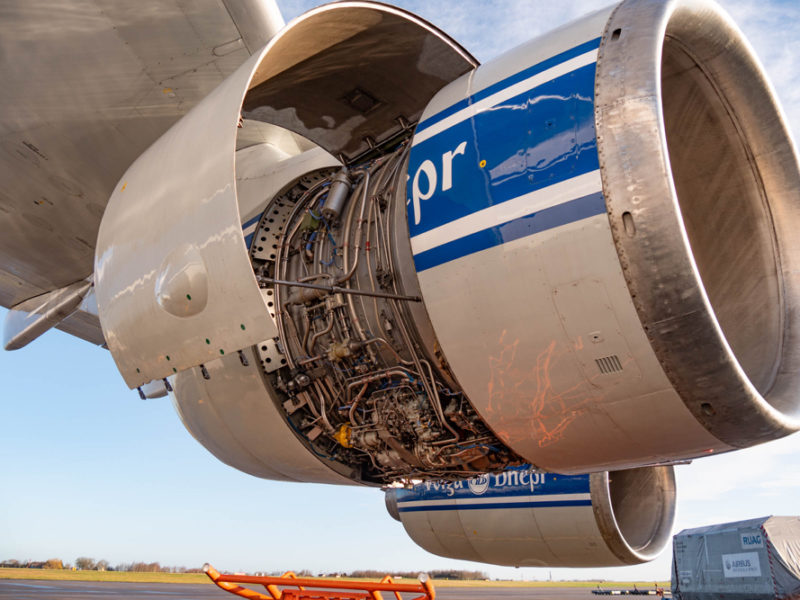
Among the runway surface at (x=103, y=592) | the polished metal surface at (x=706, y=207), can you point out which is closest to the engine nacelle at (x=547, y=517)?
the polished metal surface at (x=706, y=207)

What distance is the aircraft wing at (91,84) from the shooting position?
3.90 metres

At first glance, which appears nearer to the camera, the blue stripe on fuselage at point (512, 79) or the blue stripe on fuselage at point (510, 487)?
the blue stripe on fuselage at point (512, 79)

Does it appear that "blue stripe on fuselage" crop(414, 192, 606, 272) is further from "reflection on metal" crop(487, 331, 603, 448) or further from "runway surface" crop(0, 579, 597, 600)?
"runway surface" crop(0, 579, 597, 600)

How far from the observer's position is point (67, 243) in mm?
5777

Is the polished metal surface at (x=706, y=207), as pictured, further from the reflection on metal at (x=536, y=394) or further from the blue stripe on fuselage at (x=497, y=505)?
the blue stripe on fuselage at (x=497, y=505)

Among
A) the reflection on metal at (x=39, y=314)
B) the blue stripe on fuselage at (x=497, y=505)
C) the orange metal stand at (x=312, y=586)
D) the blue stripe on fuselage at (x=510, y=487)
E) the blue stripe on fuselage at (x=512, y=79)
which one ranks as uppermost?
the reflection on metal at (x=39, y=314)

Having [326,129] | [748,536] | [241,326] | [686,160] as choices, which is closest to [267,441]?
[241,326]

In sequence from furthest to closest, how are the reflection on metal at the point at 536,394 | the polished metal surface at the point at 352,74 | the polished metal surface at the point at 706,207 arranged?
the polished metal surface at the point at 352,74, the reflection on metal at the point at 536,394, the polished metal surface at the point at 706,207

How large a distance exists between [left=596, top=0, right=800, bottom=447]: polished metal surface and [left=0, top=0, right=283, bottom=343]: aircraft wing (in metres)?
2.47

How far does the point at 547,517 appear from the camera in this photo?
650cm

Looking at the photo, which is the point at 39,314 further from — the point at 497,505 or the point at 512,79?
the point at 512,79

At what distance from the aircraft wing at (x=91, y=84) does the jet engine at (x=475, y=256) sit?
0.44m

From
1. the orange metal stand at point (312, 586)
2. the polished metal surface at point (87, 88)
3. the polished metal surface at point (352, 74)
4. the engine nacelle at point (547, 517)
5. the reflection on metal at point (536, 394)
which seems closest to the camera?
the reflection on metal at point (536, 394)

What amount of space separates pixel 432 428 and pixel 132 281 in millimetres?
1931
